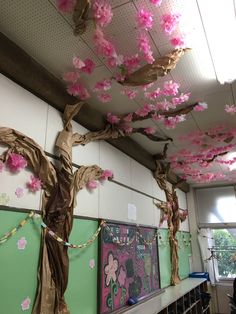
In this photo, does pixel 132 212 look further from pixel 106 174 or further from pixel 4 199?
pixel 4 199

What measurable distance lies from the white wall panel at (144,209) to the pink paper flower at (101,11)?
256 centimetres

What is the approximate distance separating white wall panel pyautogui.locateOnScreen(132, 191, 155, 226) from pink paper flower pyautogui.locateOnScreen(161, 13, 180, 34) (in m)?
2.41

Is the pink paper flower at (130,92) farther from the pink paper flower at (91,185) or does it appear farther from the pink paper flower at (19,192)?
Result: the pink paper flower at (19,192)

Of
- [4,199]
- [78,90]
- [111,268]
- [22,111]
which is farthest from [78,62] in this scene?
[111,268]

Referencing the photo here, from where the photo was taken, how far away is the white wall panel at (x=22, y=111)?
1872 millimetres

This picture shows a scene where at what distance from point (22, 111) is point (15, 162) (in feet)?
1.44

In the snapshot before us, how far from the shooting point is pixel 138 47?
6.39 ft

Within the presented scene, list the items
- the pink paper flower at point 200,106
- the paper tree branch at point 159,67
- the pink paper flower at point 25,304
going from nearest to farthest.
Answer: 1. the pink paper flower at point 25,304
2. the paper tree branch at point 159,67
3. the pink paper flower at point 200,106

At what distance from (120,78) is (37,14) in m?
0.77

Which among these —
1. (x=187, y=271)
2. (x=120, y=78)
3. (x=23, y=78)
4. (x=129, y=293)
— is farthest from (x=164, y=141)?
(x=187, y=271)

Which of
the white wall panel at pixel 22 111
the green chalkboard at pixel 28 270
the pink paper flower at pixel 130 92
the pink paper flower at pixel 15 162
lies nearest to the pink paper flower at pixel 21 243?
the green chalkboard at pixel 28 270

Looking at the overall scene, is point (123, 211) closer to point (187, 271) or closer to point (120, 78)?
point (120, 78)

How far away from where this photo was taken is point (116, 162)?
11.0ft

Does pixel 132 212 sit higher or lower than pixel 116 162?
lower
